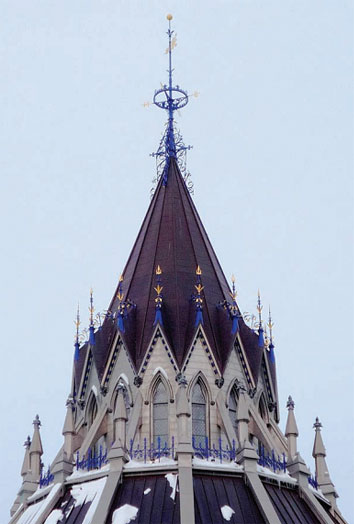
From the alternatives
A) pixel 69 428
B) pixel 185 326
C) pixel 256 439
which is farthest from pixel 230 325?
pixel 69 428

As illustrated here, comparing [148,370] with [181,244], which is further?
[181,244]

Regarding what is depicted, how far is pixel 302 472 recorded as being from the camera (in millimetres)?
33969

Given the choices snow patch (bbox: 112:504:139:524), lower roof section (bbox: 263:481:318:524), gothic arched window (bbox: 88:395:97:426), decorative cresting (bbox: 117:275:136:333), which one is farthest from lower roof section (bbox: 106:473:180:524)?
decorative cresting (bbox: 117:275:136:333)

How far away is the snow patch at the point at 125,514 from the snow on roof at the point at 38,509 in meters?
→ 2.62

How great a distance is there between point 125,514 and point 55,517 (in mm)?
2548

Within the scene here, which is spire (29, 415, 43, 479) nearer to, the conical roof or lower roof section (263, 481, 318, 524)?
the conical roof

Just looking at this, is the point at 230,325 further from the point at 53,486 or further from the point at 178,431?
the point at 53,486

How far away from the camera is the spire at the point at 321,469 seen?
35.3 meters

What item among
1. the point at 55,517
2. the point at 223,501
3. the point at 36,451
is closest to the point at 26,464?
the point at 36,451

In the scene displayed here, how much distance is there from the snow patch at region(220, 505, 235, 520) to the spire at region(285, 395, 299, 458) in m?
3.96

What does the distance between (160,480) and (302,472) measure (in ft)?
15.8

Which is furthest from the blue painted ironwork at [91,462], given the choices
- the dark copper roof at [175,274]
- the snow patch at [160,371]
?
the dark copper roof at [175,274]

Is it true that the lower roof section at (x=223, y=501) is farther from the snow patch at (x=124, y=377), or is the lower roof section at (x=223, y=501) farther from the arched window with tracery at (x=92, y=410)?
the arched window with tracery at (x=92, y=410)

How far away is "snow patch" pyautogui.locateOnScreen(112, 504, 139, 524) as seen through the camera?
3075cm
